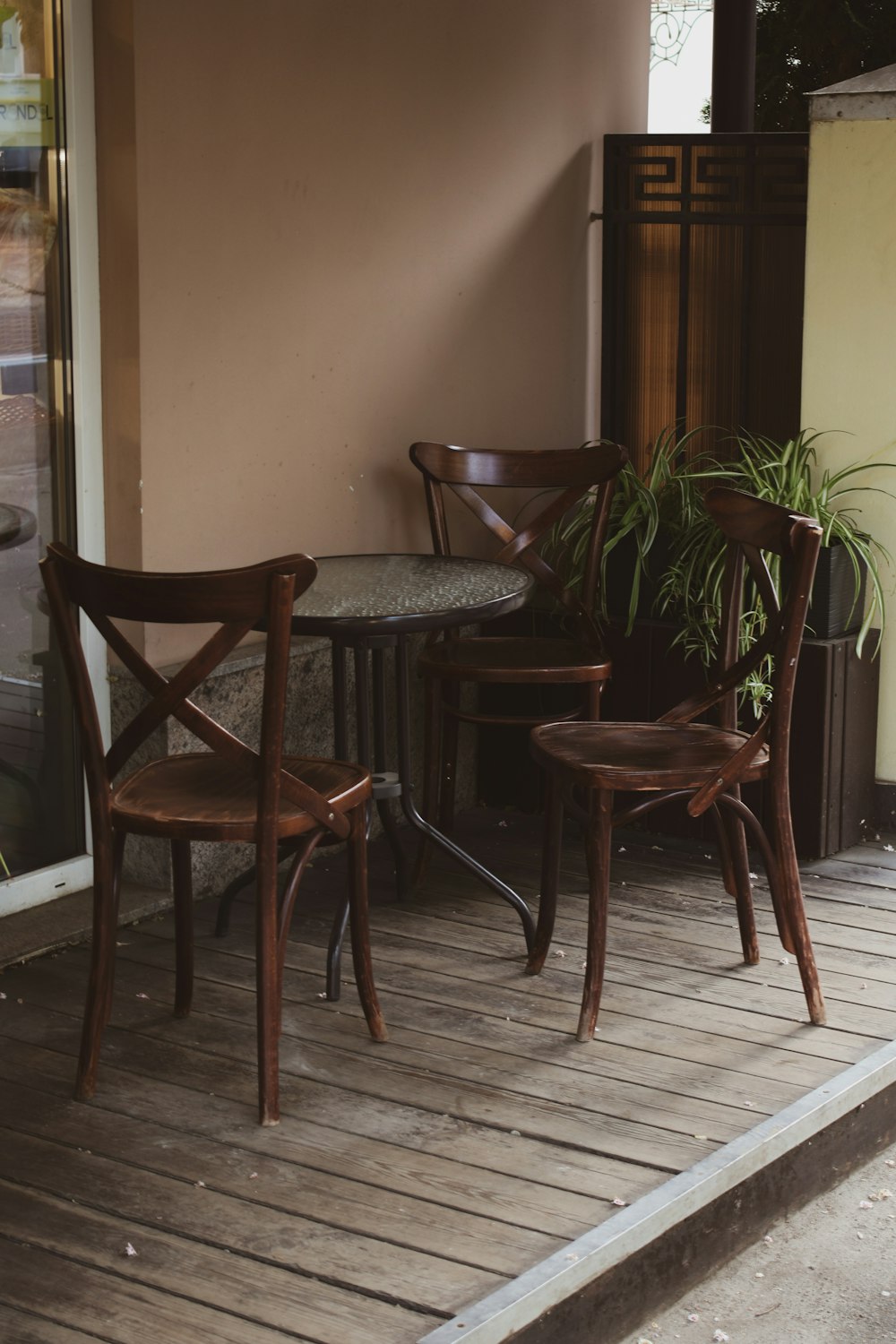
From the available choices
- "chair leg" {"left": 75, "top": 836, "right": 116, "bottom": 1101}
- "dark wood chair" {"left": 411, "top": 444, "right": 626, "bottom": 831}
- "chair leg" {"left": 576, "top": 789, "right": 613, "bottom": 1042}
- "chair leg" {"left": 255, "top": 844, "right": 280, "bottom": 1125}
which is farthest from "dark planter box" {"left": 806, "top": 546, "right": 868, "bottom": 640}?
"chair leg" {"left": 75, "top": 836, "right": 116, "bottom": 1101}

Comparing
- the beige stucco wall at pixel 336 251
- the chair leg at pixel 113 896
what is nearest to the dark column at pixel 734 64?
the beige stucco wall at pixel 336 251

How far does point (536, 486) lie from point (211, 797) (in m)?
1.64

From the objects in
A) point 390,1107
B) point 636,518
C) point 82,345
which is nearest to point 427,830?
point 390,1107

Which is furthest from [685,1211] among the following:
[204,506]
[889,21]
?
[889,21]

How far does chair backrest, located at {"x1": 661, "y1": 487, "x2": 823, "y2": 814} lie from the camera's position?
2.95 metres

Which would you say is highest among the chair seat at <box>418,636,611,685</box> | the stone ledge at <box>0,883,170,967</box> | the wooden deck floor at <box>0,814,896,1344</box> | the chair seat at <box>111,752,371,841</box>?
the chair seat at <box>418,636,611,685</box>

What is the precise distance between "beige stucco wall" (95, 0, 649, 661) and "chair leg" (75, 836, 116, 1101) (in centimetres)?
102

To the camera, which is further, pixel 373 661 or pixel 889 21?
pixel 889 21

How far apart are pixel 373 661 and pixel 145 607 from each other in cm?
121

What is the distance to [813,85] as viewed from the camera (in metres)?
7.23

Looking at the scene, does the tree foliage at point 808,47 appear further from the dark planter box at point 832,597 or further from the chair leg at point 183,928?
the chair leg at point 183,928

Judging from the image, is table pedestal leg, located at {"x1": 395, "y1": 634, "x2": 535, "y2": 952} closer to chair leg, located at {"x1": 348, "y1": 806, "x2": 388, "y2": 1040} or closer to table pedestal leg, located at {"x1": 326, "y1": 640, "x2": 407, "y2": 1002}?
table pedestal leg, located at {"x1": 326, "y1": 640, "x2": 407, "y2": 1002}

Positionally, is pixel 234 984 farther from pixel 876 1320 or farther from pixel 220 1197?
pixel 876 1320

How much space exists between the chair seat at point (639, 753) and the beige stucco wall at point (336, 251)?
1.06 m
